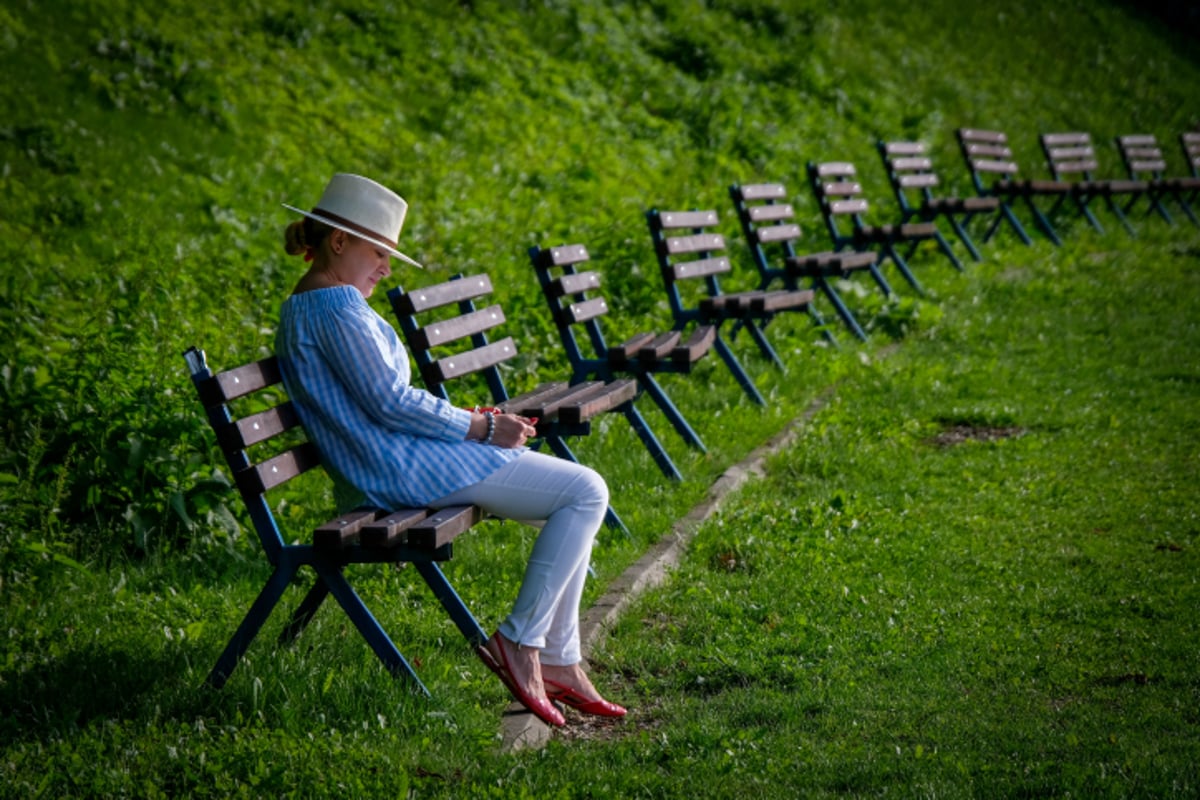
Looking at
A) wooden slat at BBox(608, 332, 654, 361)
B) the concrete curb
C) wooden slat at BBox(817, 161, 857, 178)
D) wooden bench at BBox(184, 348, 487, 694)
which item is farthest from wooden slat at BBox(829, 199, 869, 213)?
wooden bench at BBox(184, 348, 487, 694)

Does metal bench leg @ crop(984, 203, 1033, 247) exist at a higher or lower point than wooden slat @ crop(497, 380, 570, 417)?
lower

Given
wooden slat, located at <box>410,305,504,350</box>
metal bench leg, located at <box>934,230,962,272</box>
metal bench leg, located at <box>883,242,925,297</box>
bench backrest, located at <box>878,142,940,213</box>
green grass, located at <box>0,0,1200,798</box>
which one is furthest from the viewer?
metal bench leg, located at <box>934,230,962,272</box>

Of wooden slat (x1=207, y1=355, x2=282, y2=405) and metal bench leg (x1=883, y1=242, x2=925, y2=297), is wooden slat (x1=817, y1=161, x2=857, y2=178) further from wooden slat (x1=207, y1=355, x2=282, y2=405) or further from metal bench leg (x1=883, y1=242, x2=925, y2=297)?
wooden slat (x1=207, y1=355, x2=282, y2=405)

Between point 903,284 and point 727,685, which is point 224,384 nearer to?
point 727,685

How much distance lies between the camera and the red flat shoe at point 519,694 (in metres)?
4.39

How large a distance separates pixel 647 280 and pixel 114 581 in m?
5.70

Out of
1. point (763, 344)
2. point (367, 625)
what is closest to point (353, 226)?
point (367, 625)

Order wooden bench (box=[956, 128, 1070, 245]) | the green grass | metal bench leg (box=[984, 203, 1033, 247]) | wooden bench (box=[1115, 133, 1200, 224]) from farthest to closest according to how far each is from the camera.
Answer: wooden bench (box=[1115, 133, 1200, 224])
wooden bench (box=[956, 128, 1070, 245])
metal bench leg (box=[984, 203, 1033, 247])
the green grass

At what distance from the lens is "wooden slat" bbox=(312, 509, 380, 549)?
4195 millimetres

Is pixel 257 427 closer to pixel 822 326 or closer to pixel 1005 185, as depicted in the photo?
pixel 822 326

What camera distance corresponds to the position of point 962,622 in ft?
17.2

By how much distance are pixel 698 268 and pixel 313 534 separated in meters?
4.77

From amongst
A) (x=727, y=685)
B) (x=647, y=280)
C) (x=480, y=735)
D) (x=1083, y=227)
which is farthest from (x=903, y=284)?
(x=480, y=735)

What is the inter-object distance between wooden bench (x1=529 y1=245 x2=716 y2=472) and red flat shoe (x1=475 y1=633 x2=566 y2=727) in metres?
2.50
